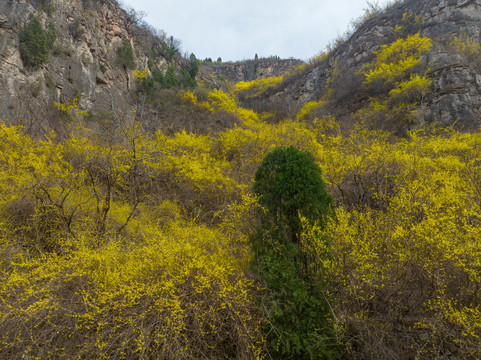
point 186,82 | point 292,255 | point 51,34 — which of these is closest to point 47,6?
point 51,34

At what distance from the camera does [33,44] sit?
39.5 feet

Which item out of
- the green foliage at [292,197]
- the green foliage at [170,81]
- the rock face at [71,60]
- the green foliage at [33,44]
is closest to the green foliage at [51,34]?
the rock face at [71,60]

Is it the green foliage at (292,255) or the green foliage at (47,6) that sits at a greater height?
the green foliage at (47,6)

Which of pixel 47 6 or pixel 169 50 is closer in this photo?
pixel 47 6

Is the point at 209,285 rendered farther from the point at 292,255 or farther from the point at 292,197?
the point at 292,197

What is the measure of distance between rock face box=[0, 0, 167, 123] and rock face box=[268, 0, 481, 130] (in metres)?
16.2

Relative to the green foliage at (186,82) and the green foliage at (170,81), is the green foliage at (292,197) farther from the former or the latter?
the green foliage at (186,82)

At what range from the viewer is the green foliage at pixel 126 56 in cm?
1859

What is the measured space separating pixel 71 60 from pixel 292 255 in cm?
1735

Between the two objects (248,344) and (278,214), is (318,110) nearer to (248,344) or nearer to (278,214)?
(278,214)

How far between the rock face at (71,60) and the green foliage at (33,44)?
23 cm

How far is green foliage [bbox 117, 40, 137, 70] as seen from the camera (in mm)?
18594

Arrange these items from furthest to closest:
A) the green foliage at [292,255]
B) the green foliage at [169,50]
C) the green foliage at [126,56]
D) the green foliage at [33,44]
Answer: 1. the green foliage at [169,50]
2. the green foliage at [126,56]
3. the green foliage at [33,44]
4. the green foliage at [292,255]

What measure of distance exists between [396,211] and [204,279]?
407 centimetres
